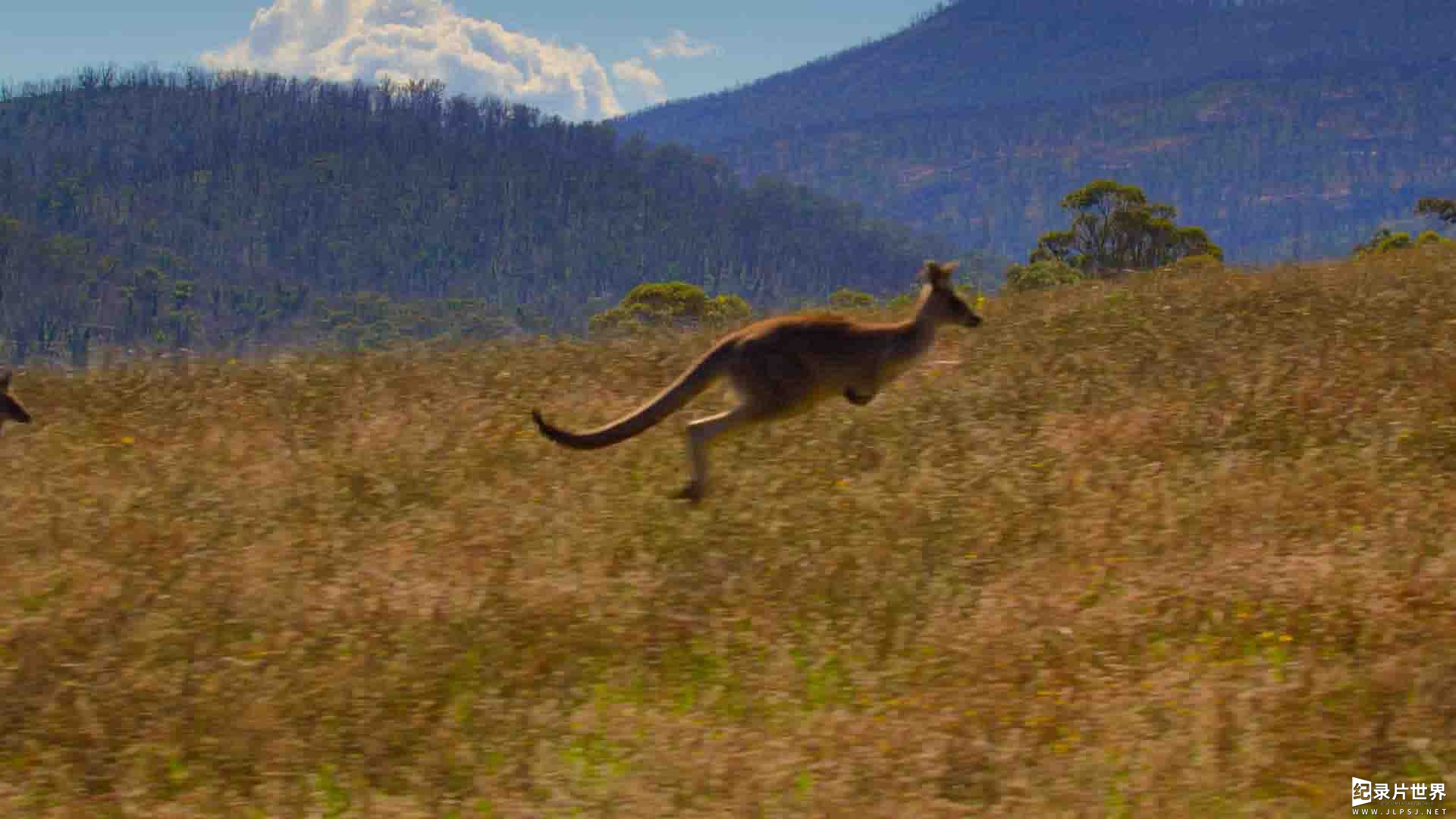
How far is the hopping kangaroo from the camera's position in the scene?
9.05 meters

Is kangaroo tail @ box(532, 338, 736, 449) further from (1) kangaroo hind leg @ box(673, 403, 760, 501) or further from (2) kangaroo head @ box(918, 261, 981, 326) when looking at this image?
(2) kangaroo head @ box(918, 261, 981, 326)

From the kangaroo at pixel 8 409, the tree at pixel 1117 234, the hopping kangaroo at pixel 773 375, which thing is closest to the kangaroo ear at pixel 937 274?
the hopping kangaroo at pixel 773 375

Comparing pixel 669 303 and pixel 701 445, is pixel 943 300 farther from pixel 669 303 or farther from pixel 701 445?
pixel 669 303

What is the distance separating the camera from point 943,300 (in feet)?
35.3

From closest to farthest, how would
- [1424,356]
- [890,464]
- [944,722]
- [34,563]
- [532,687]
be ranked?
[944,722] → [532,687] → [34,563] → [890,464] → [1424,356]

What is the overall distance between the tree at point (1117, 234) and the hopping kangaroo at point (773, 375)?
67.6m

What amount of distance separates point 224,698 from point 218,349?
31.1 feet

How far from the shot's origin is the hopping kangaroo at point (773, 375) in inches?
356

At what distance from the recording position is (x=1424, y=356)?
476 inches

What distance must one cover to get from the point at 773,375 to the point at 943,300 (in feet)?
6.70

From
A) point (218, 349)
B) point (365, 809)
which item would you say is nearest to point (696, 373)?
point (365, 809)

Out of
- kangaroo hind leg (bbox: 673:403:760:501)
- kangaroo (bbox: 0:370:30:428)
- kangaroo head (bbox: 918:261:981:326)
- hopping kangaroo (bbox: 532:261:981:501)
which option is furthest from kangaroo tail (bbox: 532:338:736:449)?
kangaroo (bbox: 0:370:30:428)

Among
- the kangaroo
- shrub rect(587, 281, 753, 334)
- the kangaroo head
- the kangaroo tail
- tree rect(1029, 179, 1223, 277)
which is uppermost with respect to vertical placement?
tree rect(1029, 179, 1223, 277)

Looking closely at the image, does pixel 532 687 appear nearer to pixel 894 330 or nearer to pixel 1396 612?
pixel 1396 612
